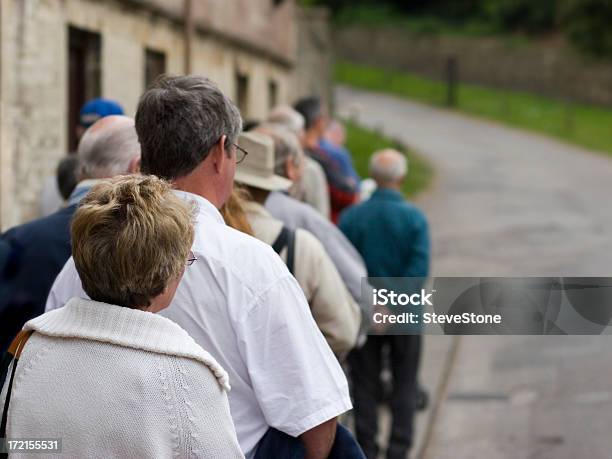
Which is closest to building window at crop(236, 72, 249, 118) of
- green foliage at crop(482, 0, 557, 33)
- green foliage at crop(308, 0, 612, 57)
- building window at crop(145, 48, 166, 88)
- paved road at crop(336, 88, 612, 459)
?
paved road at crop(336, 88, 612, 459)

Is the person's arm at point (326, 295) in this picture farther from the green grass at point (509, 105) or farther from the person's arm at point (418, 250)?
the green grass at point (509, 105)

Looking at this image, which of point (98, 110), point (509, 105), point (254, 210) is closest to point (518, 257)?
point (98, 110)

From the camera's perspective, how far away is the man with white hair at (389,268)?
6.90 meters

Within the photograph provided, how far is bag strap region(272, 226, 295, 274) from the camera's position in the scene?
405 cm

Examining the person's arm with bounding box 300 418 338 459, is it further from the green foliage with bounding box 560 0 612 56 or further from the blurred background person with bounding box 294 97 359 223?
the green foliage with bounding box 560 0 612 56

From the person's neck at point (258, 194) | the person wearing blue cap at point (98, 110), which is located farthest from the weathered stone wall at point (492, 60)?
the person's neck at point (258, 194)

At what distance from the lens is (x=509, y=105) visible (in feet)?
142

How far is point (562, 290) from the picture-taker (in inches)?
147

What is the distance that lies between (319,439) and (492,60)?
1981 inches

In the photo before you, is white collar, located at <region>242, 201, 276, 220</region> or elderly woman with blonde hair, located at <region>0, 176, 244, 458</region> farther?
white collar, located at <region>242, 201, 276, 220</region>

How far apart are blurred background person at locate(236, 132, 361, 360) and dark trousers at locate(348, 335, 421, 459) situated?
2305 millimetres

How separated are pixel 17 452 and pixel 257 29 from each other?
17.1m

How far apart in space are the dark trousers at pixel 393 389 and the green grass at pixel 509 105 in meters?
25.7

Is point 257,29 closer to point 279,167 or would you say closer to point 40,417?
point 279,167
